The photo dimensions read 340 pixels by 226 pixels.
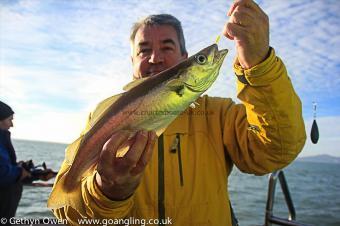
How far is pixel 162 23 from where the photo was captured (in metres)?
4.02

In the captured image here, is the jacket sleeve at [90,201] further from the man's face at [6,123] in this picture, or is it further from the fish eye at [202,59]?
the man's face at [6,123]

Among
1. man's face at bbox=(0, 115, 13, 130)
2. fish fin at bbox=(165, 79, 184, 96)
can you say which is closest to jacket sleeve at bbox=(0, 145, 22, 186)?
man's face at bbox=(0, 115, 13, 130)

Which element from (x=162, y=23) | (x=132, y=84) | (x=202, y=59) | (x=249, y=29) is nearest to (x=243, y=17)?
(x=249, y=29)

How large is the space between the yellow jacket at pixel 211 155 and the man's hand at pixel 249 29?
11 cm

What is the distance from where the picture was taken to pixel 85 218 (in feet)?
10.2

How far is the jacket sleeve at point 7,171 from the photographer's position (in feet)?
23.2

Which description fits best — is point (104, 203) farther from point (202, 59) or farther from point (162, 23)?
point (162, 23)

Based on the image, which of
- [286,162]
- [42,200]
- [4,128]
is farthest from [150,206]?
[42,200]

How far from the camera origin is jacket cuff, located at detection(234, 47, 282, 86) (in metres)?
2.63

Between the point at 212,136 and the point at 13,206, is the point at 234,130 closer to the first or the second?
the point at 212,136

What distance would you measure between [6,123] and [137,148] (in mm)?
6723

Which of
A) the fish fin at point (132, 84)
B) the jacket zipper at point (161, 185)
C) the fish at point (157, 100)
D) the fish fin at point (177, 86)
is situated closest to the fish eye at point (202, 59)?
the fish at point (157, 100)

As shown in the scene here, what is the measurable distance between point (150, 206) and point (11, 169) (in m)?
5.44

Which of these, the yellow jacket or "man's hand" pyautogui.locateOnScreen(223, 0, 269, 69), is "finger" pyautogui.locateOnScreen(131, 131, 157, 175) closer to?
the yellow jacket
